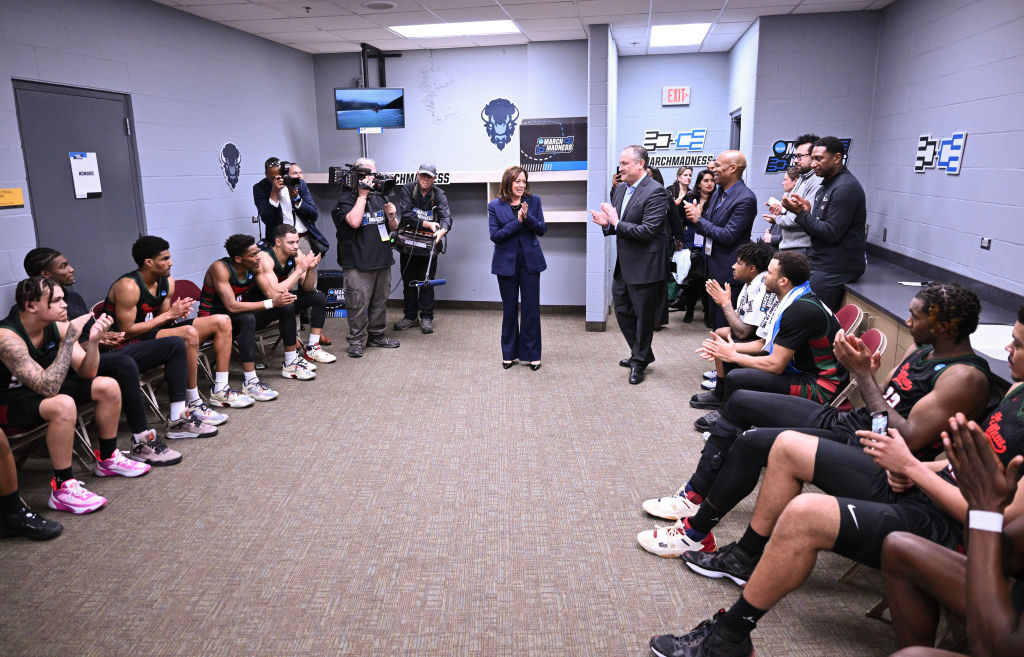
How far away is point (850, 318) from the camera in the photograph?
3.32 meters

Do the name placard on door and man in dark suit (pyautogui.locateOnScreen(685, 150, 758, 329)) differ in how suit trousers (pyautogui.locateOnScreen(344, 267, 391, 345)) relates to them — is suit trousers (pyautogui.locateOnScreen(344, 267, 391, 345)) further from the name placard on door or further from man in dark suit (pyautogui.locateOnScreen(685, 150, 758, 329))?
man in dark suit (pyautogui.locateOnScreen(685, 150, 758, 329))

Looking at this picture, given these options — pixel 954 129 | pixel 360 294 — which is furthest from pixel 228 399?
pixel 954 129

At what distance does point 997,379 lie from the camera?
2.38 meters

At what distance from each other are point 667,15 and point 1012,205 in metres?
3.11

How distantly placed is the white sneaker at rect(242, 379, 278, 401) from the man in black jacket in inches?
139

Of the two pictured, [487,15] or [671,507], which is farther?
[487,15]

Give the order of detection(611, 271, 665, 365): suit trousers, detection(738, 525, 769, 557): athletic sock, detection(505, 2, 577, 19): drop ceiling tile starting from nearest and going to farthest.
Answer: detection(738, 525, 769, 557): athletic sock → detection(611, 271, 665, 365): suit trousers → detection(505, 2, 577, 19): drop ceiling tile

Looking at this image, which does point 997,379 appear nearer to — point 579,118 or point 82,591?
point 82,591

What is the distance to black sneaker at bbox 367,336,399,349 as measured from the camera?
5781mm

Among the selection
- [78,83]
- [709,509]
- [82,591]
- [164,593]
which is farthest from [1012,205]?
[78,83]

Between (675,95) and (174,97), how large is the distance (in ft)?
16.9

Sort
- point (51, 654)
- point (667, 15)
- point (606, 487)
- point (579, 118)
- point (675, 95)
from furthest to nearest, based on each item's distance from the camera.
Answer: point (675, 95)
point (579, 118)
point (667, 15)
point (606, 487)
point (51, 654)

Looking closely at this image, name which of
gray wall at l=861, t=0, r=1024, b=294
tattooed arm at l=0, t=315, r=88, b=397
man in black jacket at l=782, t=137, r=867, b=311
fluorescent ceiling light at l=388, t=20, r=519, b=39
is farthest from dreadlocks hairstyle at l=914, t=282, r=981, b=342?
fluorescent ceiling light at l=388, t=20, r=519, b=39

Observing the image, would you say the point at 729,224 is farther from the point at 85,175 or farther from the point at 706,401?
the point at 85,175
